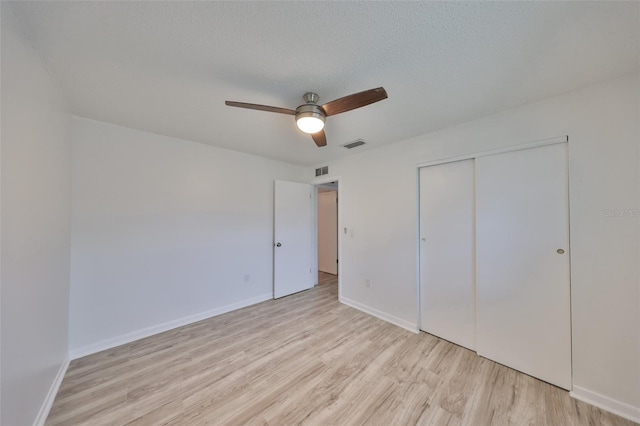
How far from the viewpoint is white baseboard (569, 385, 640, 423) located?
1.47 meters

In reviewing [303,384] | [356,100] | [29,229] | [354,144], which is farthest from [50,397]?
[354,144]

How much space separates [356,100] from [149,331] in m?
3.22

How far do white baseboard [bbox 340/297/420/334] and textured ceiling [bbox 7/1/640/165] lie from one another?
2376 mm

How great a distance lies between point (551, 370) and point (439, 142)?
2242mm

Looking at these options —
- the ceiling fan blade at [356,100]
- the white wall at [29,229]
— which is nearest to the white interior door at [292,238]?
the ceiling fan blade at [356,100]

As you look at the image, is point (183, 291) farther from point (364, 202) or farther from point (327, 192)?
point (327, 192)

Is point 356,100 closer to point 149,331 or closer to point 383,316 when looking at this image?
point 383,316

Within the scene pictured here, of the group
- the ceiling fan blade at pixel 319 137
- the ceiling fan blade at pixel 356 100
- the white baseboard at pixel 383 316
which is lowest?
the white baseboard at pixel 383 316

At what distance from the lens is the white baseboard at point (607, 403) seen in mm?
1466

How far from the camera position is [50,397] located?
1576 mm

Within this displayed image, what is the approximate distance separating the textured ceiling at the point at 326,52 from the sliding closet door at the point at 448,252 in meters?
0.69

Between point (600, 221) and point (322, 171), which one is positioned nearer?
point (600, 221)

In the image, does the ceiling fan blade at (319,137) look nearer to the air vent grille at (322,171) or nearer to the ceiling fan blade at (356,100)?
the ceiling fan blade at (356,100)

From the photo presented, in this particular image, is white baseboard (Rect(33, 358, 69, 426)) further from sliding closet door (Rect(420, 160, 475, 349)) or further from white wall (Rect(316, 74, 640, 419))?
white wall (Rect(316, 74, 640, 419))
